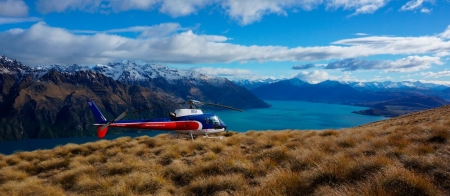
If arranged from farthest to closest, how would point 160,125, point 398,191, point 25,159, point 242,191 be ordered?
point 160,125 < point 25,159 < point 242,191 < point 398,191

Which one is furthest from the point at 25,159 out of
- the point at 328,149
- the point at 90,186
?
the point at 328,149

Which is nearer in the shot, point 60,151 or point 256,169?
point 256,169

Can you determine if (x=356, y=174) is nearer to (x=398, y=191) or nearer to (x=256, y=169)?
(x=398, y=191)

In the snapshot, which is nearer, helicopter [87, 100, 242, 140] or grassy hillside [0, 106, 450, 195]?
grassy hillside [0, 106, 450, 195]

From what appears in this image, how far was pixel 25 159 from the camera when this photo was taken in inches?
564

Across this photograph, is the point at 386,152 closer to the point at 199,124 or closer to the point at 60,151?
the point at 199,124

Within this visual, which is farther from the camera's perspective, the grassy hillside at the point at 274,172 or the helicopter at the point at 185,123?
the helicopter at the point at 185,123

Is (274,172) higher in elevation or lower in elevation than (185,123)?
lower

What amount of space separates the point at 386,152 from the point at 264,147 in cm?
533

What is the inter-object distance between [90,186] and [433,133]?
1234 cm

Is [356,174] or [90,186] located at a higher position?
[356,174]

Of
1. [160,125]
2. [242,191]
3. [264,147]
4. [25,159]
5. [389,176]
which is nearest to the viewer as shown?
[389,176]

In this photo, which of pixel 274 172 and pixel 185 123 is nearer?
pixel 274 172

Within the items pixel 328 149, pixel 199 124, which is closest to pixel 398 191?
pixel 328 149
